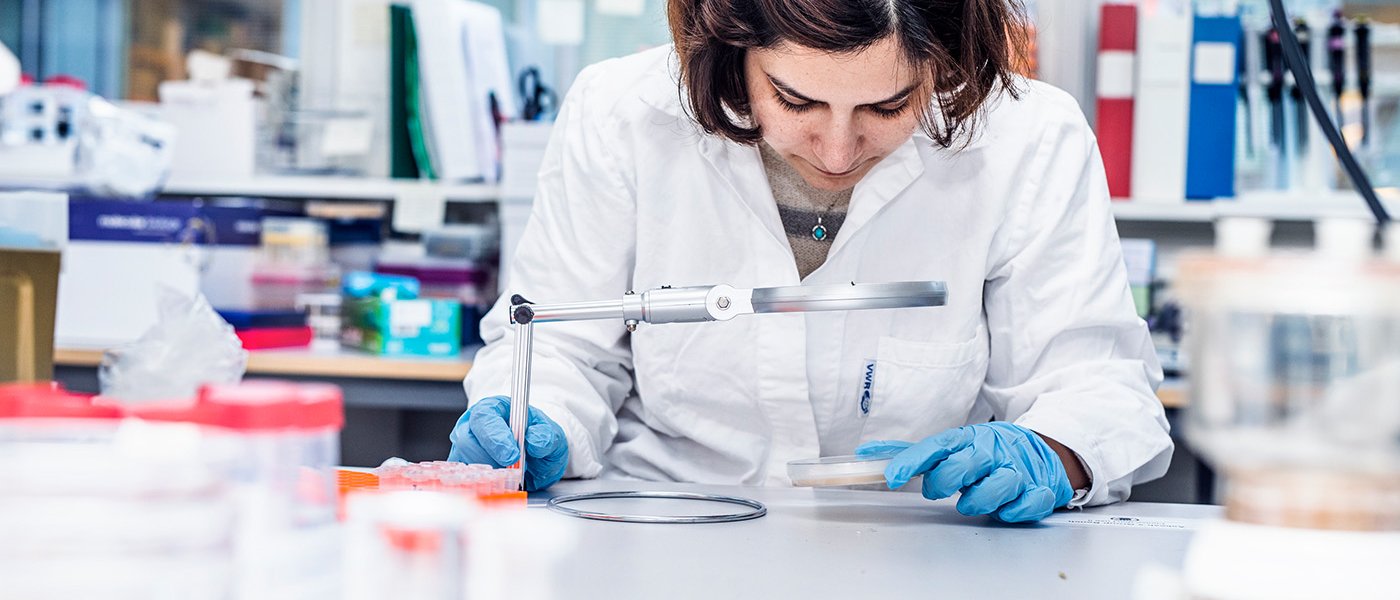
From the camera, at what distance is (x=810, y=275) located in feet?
4.72

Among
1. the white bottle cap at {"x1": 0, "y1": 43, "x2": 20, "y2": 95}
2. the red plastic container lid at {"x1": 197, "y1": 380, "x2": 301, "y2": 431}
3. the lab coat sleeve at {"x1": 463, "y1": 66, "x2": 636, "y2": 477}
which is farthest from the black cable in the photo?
the white bottle cap at {"x1": 0, "y1": 43, "x2": 20, "y2": 95}

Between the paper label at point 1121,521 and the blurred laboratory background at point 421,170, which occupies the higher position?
the blurred laboratory background at point 421,170

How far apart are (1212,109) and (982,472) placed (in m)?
1.57

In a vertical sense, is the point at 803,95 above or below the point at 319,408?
above

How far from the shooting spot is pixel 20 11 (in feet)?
11.4

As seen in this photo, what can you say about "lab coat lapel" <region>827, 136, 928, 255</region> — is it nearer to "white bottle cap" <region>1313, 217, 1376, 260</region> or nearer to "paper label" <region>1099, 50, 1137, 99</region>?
"white bottle cap" <region>1313, 217, 1376, 260</region>

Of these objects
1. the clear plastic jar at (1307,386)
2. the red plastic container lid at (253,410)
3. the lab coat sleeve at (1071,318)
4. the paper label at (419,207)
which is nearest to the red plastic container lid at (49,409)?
the red plastic container lid at (253,410)

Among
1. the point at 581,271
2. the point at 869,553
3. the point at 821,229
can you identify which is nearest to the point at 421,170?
the point at 581,271

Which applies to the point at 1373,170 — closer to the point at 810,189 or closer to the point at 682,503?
the point at 810,189

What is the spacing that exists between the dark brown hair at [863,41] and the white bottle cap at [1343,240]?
0.63 m

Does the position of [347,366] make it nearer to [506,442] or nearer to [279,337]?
[279,337]

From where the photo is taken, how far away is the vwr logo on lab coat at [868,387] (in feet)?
4.72

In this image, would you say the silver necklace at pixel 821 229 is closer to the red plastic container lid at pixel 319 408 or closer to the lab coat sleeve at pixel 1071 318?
the lab coat sleeve at pixel 1071 318

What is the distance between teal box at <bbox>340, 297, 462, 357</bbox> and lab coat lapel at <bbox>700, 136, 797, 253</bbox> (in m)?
1.19
